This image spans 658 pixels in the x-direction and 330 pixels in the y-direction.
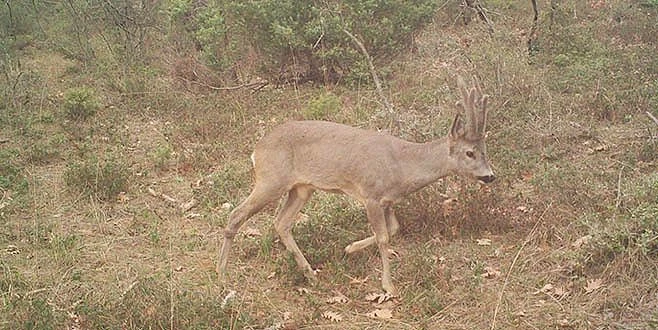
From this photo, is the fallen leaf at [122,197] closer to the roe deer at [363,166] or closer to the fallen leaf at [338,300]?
the roe deer at [363,166]

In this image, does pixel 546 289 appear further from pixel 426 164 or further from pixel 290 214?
pixel 290 214

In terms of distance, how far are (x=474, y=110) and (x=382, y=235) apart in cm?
135

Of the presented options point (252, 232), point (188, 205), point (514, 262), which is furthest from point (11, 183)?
point (514, 262)

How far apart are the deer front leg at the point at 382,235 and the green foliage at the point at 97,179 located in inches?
146

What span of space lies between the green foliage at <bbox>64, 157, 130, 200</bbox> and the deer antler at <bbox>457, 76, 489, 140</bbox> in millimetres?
4521

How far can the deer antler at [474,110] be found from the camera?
6367 millimetres

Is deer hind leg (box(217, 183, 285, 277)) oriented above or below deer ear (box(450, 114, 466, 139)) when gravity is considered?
below

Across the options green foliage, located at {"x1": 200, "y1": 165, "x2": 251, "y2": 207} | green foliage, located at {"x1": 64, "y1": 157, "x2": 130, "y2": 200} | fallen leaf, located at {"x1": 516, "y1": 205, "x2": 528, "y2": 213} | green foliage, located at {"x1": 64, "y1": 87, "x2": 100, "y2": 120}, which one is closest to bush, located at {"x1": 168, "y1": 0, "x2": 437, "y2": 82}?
green foliage, located at {"x1": 64, "y1": 87, "x2": 100, "y2": 120}

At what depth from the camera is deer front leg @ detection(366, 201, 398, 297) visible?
682cm

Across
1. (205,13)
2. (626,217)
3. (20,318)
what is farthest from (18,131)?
(626,217)

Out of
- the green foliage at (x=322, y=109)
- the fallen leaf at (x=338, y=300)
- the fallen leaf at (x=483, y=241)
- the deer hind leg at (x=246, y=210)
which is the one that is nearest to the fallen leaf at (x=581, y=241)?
the fallen leaf at (x=483, y=241)

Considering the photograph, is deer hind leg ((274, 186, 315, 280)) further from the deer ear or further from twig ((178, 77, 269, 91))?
twig ((178, 77, 269, 91))

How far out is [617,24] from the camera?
48.5ft

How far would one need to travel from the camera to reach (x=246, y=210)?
23.6ft
